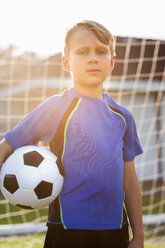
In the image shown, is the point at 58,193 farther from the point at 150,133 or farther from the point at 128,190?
the point at 150,133

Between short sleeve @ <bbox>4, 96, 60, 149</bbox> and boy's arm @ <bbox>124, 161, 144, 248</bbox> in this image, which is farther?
boy's arm @ <bbox>124, 161, 144, 248</bbox>

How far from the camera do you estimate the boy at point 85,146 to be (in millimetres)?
1643

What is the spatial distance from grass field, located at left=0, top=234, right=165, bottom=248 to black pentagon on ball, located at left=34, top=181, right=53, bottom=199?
194cm

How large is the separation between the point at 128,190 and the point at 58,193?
1.35 ft

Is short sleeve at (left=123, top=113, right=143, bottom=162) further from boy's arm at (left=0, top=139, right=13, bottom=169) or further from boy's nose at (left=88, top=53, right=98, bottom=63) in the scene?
boy's arm at (left=0, top=139, right=13, bottom=169)

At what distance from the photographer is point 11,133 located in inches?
66.4

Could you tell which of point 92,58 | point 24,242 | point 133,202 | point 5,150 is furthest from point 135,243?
point 24,242

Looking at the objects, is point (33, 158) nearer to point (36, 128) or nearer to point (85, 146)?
point (36, 128)

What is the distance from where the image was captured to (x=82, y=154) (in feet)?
5.48

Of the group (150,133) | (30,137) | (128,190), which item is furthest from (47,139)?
(150,133)

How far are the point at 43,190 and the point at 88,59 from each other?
0.60 meters

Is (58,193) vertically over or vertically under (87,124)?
under

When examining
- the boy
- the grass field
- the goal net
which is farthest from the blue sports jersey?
the goal net

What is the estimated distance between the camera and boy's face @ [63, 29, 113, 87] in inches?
68.2
